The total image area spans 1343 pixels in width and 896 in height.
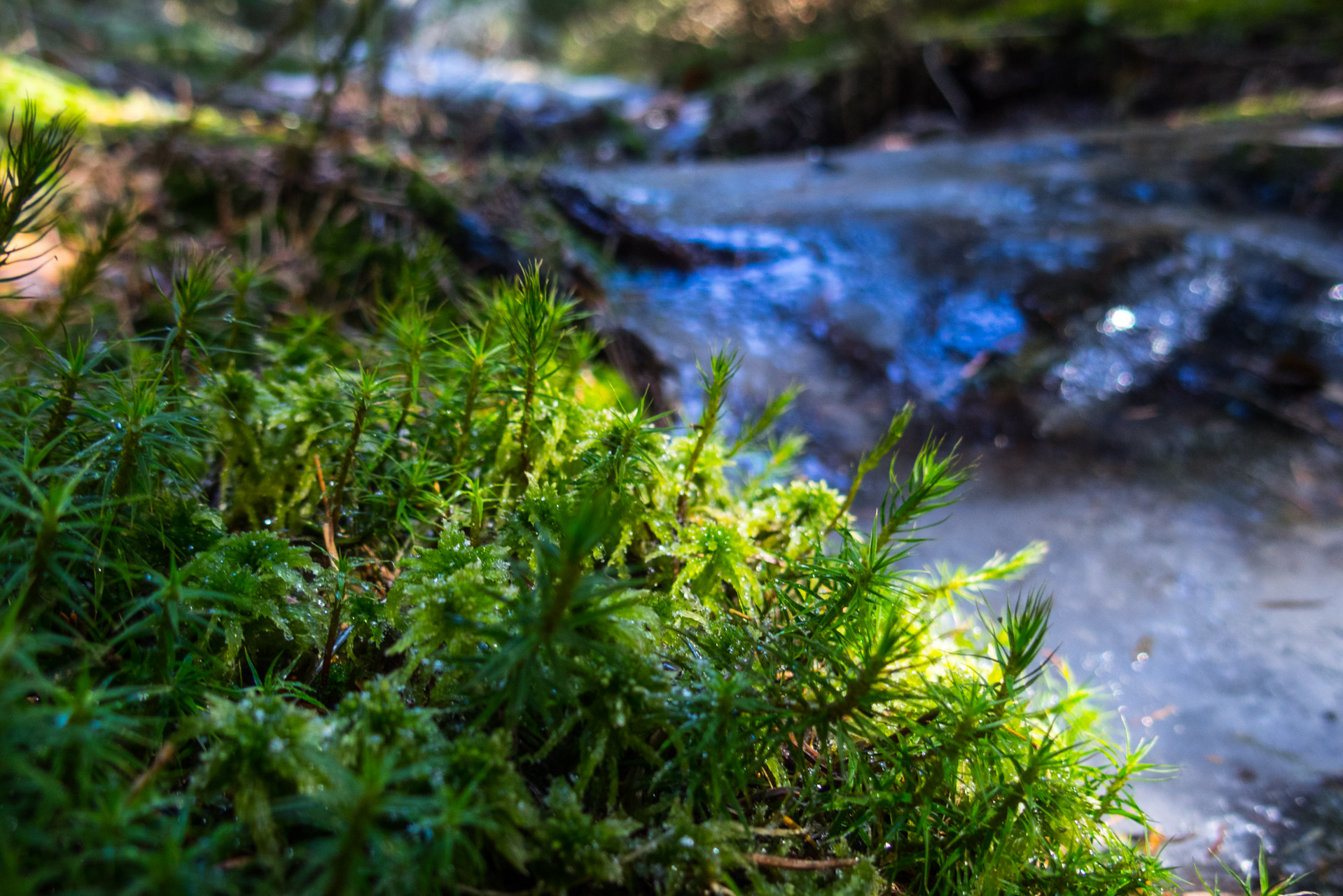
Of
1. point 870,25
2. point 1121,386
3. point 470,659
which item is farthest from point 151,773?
point 870,25

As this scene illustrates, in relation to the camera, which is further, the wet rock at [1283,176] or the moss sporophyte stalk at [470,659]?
the wet rock at [1283,176]

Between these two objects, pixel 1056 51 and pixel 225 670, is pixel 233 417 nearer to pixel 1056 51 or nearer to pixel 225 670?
pixel 225 670

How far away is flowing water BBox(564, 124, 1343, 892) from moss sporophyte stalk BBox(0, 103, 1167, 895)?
102 centimetres

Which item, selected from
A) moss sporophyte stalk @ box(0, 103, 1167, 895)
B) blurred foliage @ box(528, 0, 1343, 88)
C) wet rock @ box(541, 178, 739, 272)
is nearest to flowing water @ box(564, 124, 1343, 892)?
wet rock @ box(541, 178, 739, 272)

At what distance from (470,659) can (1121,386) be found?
4.41 meters

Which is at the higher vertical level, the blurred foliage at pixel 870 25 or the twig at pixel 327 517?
the blurred foliage at pixel 870 25

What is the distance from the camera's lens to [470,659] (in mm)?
981

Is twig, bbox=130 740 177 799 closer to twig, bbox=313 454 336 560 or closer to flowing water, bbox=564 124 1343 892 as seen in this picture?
twig, bbox=313 454 336 560

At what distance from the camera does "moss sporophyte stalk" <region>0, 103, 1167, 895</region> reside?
851 millimetres

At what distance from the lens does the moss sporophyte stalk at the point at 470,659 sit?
0.85m

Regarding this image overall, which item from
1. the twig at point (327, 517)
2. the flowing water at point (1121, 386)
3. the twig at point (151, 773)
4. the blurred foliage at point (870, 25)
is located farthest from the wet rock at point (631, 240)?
the blurred foliage at point (870, 25)

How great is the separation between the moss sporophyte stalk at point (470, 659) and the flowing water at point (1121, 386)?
102 centimetres

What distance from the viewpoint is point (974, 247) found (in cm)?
501

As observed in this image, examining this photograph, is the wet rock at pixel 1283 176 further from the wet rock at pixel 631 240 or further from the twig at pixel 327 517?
the twig at pixel 327 517
